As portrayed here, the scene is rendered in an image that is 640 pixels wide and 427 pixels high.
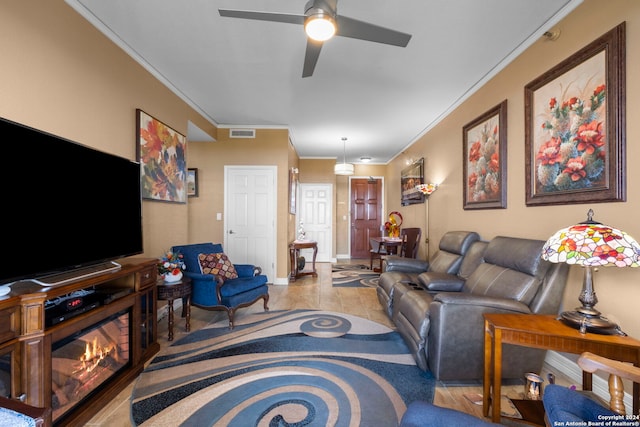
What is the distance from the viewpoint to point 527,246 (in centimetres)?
215

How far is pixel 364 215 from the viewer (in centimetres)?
769

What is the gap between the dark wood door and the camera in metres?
7.66

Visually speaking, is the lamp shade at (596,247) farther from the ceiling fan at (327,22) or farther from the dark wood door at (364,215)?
the dark wood door at (364,215)

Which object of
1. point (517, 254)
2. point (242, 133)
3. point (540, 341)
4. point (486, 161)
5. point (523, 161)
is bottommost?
point (540, 341)

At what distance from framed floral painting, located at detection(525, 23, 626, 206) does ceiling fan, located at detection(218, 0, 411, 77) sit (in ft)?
4.06

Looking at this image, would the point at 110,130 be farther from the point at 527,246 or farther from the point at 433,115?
the point at 433,115

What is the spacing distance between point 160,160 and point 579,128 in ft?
12.1

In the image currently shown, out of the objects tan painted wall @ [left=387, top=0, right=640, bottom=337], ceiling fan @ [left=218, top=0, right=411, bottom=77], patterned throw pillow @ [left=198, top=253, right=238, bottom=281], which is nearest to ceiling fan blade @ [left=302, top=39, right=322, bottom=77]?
ceiling fan @ [left=218, top=0, right=411, bottom=77]

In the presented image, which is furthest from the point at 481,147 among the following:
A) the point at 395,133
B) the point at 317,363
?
the point at 317,363

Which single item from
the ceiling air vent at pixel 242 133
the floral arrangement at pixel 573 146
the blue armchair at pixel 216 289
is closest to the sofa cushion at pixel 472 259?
the floral arrangement at pixel 573 146

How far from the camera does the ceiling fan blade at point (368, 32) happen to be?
5.60 ft

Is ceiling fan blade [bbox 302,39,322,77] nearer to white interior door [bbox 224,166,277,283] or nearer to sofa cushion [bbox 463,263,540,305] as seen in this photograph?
sofa cushion [bbox 463,263,540,305]

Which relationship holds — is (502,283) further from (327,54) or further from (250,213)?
(250,213)

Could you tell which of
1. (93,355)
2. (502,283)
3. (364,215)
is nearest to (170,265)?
(93,355)
